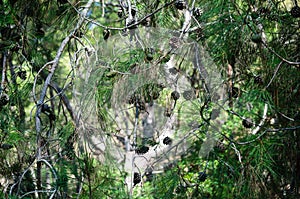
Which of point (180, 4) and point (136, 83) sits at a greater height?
point (180, 4)

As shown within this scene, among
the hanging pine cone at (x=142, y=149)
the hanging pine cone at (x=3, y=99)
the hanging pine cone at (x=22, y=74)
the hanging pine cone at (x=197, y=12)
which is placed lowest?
the hanging pine cone at (x=142, y=149)

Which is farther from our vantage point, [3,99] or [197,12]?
[197,12]

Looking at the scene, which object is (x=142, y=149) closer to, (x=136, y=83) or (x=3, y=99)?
(x=136, y=83)

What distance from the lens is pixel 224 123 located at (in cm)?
305

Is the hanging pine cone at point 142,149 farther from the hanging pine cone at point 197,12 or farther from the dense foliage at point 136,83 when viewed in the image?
the hanging pine cone at point 197,12

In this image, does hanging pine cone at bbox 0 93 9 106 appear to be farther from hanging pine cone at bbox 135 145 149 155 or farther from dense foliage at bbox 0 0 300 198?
hanging pine cone at bbox 135 145 149 155

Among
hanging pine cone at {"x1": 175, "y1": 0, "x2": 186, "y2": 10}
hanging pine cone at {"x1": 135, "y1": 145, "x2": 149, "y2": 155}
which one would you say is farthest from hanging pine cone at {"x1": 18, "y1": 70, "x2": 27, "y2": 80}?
hanging pine cone at {"x1": 175, "y1": 0, "x2": 186, "y2": 10}

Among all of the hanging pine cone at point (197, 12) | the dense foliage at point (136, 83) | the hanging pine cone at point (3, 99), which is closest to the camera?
the dense foliage at point (136, 83)

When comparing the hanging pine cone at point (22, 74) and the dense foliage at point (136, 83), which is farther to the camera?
the hanging pine cone at point (22, 74)

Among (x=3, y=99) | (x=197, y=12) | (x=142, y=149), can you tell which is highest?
(x=197, y=12)

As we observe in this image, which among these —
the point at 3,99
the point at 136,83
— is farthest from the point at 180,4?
the point at 3,99

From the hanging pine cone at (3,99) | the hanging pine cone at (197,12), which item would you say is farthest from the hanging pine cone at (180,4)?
the hanging pine cone at (3,99)

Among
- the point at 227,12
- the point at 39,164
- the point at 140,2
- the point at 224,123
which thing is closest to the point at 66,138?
the point at 39,164

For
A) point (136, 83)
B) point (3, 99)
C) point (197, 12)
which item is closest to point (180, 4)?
point (197, 12)
